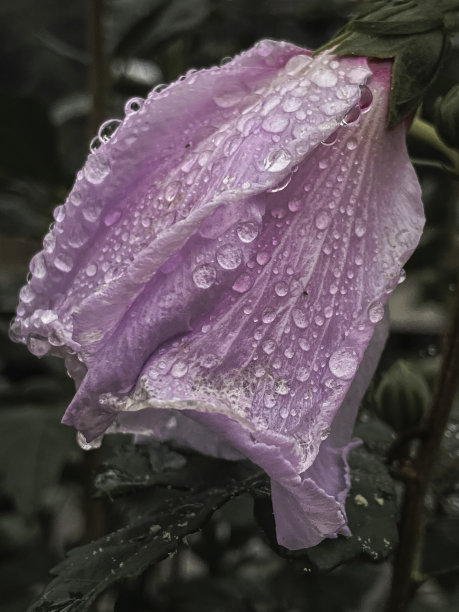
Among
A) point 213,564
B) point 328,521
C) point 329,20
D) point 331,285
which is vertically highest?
point 329,20

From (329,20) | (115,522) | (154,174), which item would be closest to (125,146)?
(154,174)

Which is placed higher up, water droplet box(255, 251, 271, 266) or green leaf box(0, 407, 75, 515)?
water droplet box(255, 251, 271, 266)

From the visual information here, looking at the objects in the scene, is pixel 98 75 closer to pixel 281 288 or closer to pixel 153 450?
pixel 153 450

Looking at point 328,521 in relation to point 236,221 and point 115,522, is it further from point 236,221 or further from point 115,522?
point 115,522

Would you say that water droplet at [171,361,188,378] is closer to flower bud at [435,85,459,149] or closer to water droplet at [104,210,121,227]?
water droplet at [104,210,121,227]

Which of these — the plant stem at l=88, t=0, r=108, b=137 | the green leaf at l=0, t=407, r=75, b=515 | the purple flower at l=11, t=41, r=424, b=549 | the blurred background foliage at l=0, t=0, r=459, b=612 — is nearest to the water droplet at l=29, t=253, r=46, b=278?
the purple flower at l=11, t=41, r=424, b=549

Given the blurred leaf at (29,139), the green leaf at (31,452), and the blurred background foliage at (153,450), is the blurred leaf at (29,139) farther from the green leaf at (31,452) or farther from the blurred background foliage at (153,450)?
the green leaf at (31,452)

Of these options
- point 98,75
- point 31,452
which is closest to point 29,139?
point 98,75
